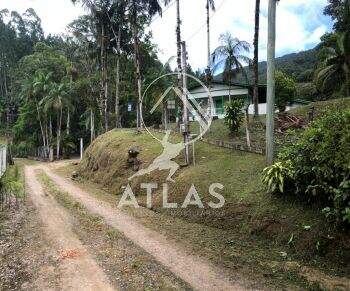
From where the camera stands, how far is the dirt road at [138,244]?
928 centimetres

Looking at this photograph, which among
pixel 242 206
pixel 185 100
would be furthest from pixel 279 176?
pixel 185 100

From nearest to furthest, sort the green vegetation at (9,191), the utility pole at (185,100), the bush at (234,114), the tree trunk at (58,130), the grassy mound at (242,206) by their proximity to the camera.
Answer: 1. the grassy mound at (242,206)
2. the green vegetation at (9,191)
3. the utility pole at (185,100)
4. the bush at (234,114)
5. the tree trunk at (58,130)

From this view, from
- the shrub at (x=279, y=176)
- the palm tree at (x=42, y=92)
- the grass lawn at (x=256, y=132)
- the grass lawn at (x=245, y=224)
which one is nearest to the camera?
the grass lawn at (x=245, y=224)

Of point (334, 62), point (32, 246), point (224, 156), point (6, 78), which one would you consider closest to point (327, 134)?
point (224, 156)

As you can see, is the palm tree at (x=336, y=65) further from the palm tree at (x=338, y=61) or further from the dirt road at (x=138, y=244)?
the dirt road at (x=138, y=244)

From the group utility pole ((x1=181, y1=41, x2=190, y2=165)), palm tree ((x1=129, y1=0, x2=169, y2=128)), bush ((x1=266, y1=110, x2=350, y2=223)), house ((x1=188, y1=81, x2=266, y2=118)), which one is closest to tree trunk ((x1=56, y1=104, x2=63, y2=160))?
house ((x1=188, y1=81, x2=266, y2=118))

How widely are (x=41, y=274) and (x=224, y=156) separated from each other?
10.4 m

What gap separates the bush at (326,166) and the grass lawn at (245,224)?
0.48 m

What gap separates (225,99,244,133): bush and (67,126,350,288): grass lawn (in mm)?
2362

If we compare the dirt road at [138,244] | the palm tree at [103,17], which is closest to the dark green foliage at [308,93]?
the palm tree at [103,17]

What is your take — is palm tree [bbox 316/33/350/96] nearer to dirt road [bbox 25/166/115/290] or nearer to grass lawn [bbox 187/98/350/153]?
grass lawn [bbox 187/98/350/153]

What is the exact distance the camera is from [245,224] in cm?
1277

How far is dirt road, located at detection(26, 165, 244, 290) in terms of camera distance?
9281 mm

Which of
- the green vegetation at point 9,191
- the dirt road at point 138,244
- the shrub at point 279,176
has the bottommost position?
the dirt road at point 138,244
